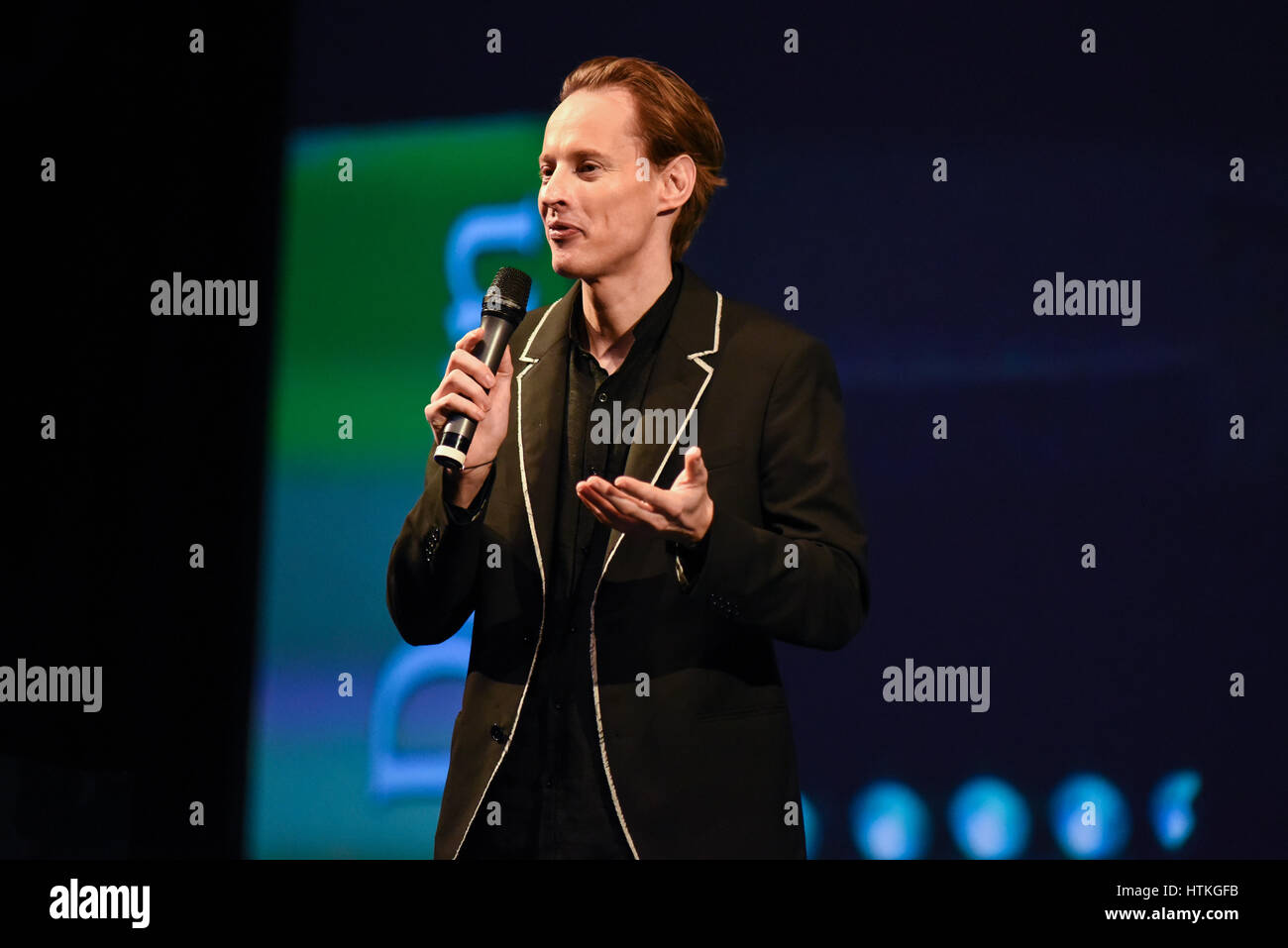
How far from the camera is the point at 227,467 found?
146 inches

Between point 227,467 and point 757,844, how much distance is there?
81.2 inches

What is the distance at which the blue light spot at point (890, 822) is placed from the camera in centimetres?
344

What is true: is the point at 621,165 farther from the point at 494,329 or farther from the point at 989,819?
the point at 989,819

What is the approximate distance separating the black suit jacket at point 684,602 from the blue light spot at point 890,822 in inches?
47.7

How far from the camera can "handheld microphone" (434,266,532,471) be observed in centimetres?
210

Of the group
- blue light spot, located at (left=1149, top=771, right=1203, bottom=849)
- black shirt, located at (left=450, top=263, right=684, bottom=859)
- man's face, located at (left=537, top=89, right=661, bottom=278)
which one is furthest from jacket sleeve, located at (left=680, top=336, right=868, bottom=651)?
blue light spot, located at (left=1149, top=771, right=1203, bottom=849)

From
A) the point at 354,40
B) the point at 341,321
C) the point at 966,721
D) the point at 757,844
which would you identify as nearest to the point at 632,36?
the point at 354,40

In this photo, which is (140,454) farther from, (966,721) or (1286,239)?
(1286,239)

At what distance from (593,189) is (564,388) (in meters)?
0.34

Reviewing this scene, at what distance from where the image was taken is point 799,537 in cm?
223

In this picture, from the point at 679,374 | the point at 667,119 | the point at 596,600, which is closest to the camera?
the point at 596,600

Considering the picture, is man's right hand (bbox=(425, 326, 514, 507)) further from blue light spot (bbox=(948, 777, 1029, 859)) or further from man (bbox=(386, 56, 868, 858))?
blue light spot (bbox=(948, 777, 1029, 859))

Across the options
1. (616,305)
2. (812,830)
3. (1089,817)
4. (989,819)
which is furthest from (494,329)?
(1089,817)

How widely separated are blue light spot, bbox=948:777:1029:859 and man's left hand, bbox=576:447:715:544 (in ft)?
5.74
